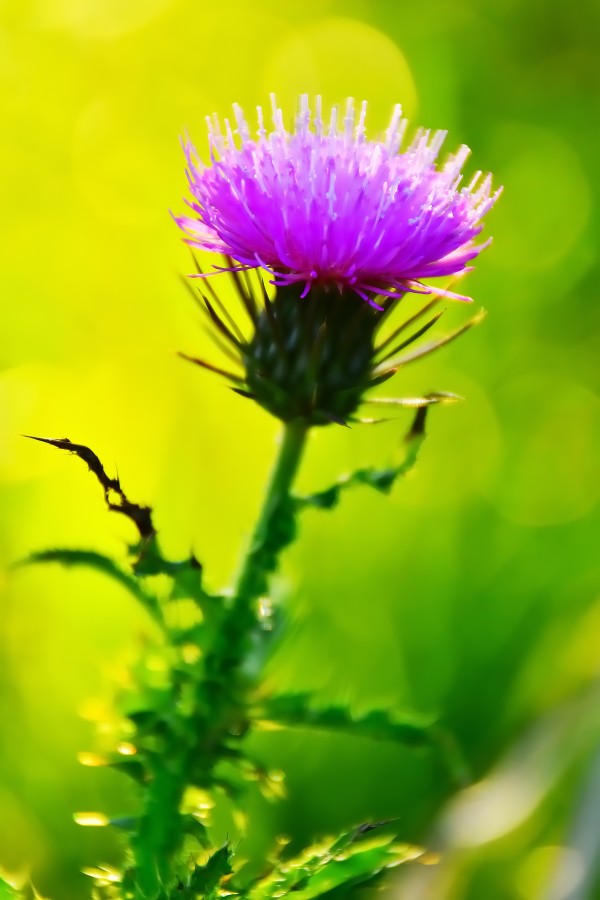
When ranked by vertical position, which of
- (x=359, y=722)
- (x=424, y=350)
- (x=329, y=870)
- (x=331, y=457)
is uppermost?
(x=331, y=457)

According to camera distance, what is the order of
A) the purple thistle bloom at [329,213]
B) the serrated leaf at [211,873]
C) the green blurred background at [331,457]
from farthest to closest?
the green blurred background at [331,457]
the purple thistle bloom at [329,213]
the serrated leaf at [211,873]

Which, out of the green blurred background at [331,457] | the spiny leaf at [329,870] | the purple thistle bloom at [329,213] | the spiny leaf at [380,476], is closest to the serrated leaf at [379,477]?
the spiny leaf at [380,476]

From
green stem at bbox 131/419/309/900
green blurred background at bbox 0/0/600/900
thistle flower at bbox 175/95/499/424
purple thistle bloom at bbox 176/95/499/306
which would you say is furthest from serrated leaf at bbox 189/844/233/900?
green blurred background at bbox 0/0/600/900

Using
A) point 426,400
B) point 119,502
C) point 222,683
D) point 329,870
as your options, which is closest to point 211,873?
point 329,870

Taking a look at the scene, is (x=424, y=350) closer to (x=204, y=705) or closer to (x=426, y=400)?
(x=426, y=400)

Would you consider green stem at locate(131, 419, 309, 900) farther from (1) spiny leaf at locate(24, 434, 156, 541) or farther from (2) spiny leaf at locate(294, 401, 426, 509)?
(1) spiny leaf at locate(24, 434, 156, 541)

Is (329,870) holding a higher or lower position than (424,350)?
lower

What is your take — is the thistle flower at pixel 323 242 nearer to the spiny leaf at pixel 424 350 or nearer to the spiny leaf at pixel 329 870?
the spiny leaf at pixel 424 350
